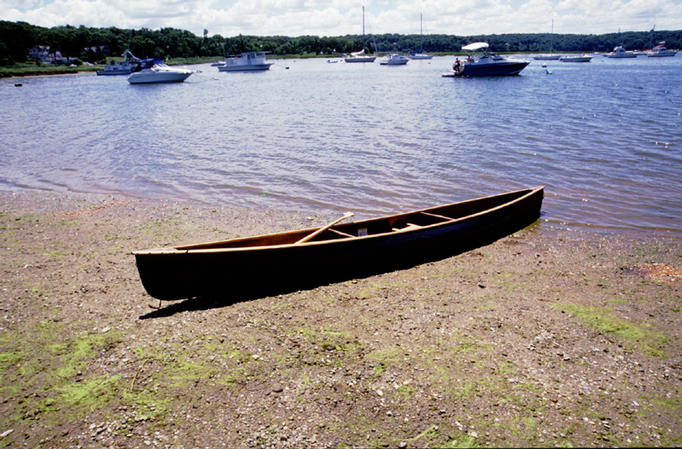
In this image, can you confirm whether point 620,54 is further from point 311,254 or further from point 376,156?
point 311,254

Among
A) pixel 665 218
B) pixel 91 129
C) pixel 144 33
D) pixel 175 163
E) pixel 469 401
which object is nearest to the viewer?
pixel 469 401

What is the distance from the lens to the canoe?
21.7ft

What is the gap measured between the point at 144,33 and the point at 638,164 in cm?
17703

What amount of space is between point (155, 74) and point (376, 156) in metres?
63.1

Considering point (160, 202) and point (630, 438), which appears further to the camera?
point (160, 202)

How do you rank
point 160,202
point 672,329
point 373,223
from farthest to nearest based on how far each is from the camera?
1. point 160,202
2. point 373,223
3. point 672,329

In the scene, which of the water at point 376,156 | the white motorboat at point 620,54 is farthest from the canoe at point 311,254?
the white motorboat at point 620,54

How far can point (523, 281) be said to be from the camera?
797cm

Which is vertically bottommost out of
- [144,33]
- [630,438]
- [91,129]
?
[630,438]

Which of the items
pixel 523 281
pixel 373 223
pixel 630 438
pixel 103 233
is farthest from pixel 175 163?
pixel 630 438

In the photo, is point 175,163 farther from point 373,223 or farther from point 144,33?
point 144,33

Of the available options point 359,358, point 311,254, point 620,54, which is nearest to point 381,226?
point 311,254

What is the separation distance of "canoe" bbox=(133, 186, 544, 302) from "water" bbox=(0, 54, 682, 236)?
265 cm

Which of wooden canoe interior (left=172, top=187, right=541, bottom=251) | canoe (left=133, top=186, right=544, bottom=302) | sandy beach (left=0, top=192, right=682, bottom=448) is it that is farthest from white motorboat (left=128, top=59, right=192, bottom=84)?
canoe (left=133, top=186, right=544, bottom=302)
